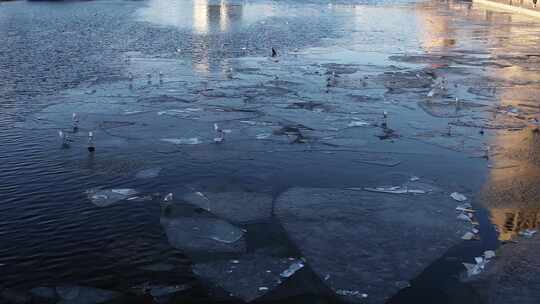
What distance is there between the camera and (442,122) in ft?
66.3

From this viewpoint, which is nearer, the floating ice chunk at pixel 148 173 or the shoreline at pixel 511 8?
the floating ice chunk at pixel 148 173

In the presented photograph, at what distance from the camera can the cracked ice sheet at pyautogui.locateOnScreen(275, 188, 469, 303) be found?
33.2 feet

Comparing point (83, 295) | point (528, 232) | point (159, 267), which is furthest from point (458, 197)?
point (83, 295)

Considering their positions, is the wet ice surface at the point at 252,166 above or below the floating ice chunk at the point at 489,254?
above

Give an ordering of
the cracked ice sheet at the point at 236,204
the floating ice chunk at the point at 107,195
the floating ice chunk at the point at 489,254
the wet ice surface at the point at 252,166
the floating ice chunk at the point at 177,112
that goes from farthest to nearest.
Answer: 1. the floating ice chunk at the point at 177,112
2. the floating ice chunk at the point at 107,195
3. the cracked ice sheet at the point at 236,204
4. the floating ice chunk at the point at 489,254
5. the wet ice surface at the point at 252,166

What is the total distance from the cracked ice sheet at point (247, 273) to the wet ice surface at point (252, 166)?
4 cm

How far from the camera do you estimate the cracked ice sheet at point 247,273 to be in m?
9.63

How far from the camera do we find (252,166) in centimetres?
1573

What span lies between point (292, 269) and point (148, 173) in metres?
6.05

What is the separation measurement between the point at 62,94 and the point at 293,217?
1495cm

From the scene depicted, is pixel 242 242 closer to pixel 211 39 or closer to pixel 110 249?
pixel 110 249

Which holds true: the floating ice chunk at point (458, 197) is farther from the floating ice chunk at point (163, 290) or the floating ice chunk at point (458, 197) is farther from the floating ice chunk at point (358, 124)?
the floating ice chunk at point (163, 290)

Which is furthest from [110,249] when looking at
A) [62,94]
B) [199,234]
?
[62,94]

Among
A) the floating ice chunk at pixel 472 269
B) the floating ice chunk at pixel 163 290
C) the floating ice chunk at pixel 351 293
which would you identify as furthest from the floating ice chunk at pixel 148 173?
the floating ice chunk at pixel 472 269
